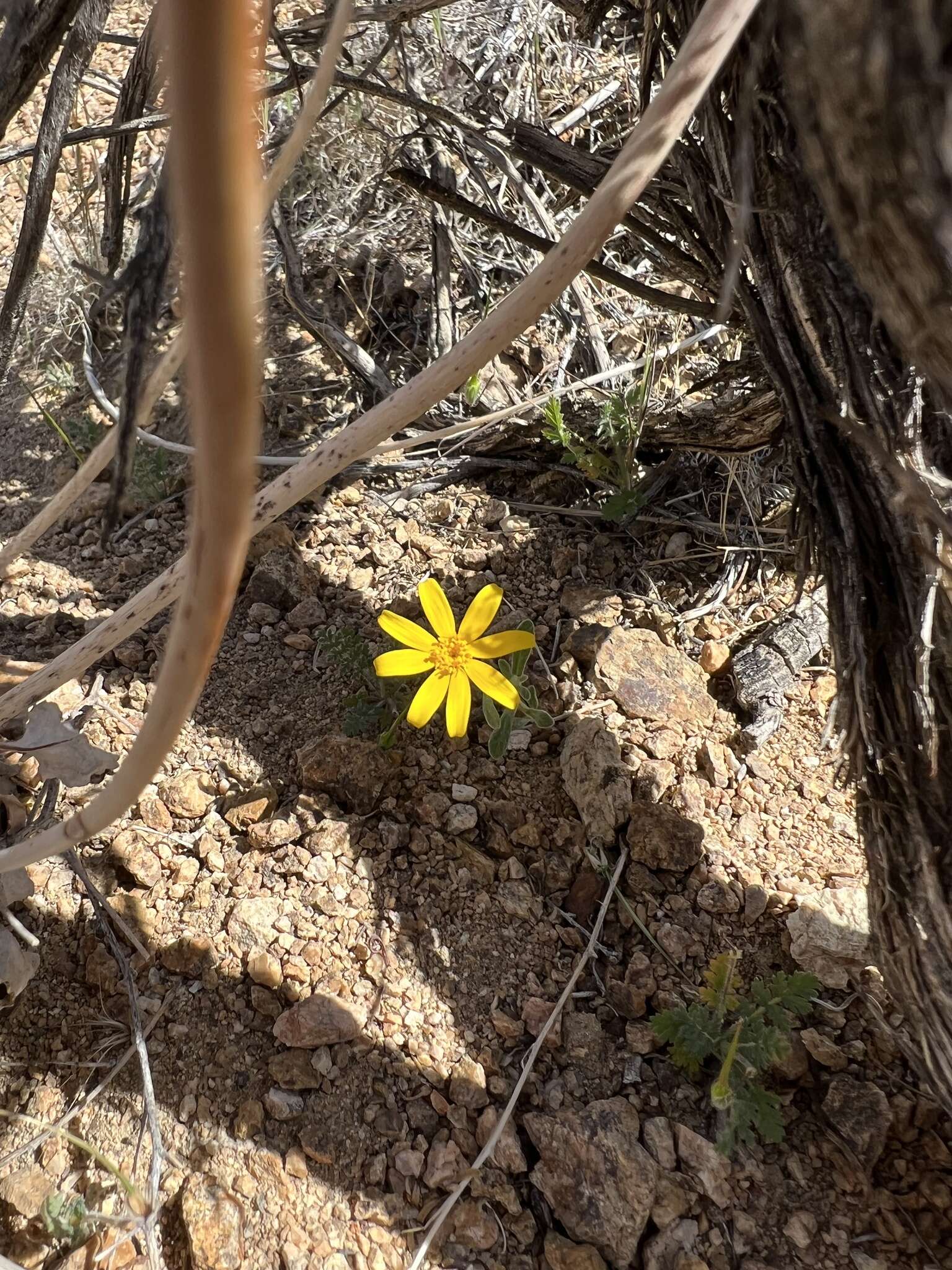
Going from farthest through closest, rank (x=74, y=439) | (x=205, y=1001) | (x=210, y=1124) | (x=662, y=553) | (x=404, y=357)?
(x=404, y=357)
(x=74, y=439)
(x=662, y=553)
(x=205, y=1001)
(x=210, y=1124)

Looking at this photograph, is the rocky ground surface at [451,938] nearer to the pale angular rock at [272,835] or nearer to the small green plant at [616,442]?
the pale angular rock at [272,835]

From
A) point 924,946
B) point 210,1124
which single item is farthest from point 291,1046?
point 924,946

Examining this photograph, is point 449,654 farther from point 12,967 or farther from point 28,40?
point 28,40

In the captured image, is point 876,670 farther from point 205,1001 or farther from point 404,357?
point 404,357

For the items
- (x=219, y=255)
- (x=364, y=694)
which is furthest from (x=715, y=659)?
(x=219, y=255)

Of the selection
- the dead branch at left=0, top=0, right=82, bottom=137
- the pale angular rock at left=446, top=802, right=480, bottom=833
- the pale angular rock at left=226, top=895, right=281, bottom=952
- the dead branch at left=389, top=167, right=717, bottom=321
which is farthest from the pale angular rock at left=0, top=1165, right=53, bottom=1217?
the dead branch at left=389, top=167, right=717, bottom=321

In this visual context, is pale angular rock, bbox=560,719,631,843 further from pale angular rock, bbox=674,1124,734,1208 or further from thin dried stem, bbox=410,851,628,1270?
pale angular rock, bbox=674,1124,734,1208
